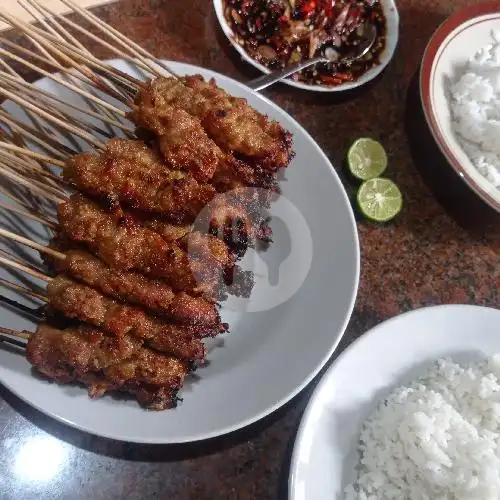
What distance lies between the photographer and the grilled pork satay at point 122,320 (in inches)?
89.7

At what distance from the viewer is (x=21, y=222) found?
275 cm

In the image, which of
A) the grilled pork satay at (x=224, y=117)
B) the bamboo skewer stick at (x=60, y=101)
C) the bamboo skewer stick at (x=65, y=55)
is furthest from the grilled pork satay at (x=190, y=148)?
the bamboo skewer stick at (x=65, y=55)

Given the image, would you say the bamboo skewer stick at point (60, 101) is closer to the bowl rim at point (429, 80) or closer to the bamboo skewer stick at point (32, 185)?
the bamboo skewer stick at point (32, 185)

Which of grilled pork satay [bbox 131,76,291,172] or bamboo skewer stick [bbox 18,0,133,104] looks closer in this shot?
grilled pork satay [bbox 131,76,291,172]

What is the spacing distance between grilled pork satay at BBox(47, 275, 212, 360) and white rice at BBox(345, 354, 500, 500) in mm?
955

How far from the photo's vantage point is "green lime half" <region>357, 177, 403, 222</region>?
3.28m

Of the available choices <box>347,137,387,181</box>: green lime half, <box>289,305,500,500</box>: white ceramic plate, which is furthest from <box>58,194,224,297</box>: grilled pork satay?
<box>347,137,387,181</box>: green lime half

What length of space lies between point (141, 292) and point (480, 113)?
7.43 feet

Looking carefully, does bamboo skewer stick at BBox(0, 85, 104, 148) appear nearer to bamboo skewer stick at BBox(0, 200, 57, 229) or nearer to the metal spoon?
bamboo skewer stick at BBox(0, 200, 57, 229)

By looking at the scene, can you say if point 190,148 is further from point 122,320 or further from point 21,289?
point 21,289

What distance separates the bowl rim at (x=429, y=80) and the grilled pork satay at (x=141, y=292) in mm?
1634

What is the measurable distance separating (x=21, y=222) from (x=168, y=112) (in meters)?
0.92
